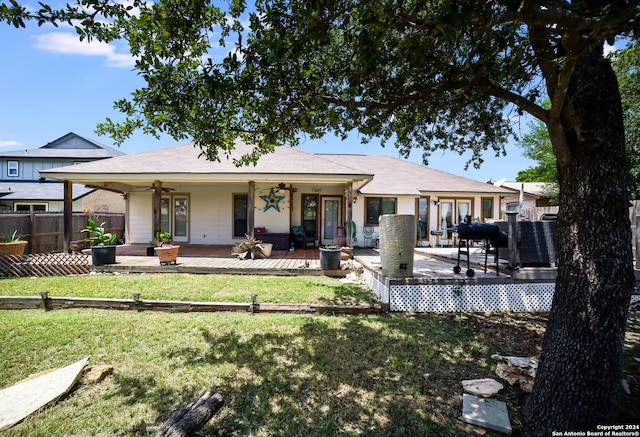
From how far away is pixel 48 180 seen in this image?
1049 inches

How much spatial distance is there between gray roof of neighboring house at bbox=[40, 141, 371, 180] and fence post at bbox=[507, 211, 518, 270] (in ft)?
15.1

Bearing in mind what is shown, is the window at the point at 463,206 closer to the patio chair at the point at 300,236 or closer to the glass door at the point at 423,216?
the glass door at the point at 423,216

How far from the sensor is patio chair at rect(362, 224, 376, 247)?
1334 centimetres

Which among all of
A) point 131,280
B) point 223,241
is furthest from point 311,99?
point 223,241

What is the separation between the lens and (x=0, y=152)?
27.4m

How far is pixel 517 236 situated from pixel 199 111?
20.3ft

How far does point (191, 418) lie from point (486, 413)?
2612 mm

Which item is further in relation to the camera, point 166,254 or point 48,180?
point 48,180

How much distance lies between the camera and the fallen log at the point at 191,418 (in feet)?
6.64

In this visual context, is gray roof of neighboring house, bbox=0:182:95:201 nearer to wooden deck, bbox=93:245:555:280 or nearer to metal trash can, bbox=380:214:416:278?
wooden deck, bbox=93:245:555:280

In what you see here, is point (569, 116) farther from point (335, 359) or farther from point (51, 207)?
point (51, 207)

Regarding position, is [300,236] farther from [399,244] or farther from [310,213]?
[399,244]

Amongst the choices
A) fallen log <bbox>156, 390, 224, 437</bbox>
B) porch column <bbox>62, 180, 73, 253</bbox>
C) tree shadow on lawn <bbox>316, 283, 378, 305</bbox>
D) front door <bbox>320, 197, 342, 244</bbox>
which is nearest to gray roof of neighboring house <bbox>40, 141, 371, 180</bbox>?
porch column <bbox>62, 180, 73, 253</bbox>

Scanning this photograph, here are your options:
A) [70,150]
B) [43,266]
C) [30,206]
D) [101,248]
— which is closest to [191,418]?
[101,248]
